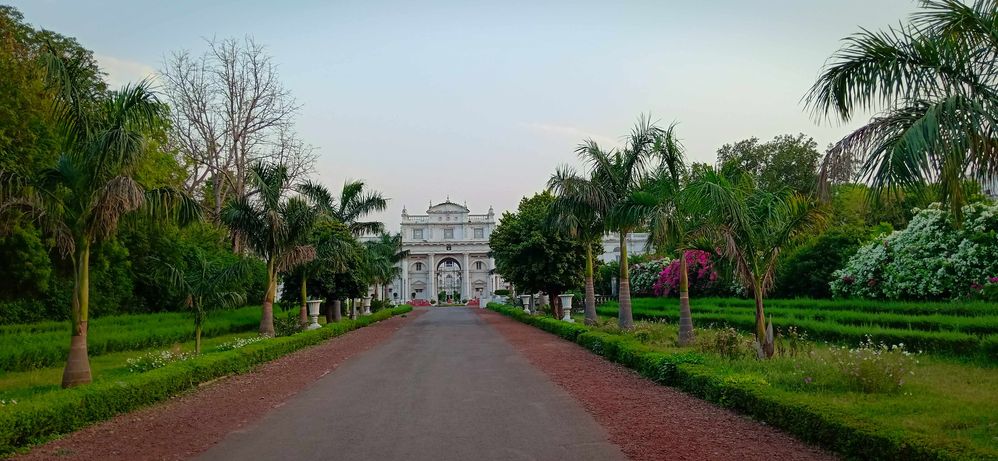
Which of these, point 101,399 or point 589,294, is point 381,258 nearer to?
point 589,294

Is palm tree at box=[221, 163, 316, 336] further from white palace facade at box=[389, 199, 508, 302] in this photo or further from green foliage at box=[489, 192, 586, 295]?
white palace facade at box=[389, 199, 508, 302]

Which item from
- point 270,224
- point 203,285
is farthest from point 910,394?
point 270,224

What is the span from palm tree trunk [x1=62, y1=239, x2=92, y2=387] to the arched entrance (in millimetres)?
79951

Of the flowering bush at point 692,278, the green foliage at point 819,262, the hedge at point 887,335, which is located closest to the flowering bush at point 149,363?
the hedge at point 887,335

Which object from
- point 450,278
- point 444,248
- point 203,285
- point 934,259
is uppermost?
point 444,248

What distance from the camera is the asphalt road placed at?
19.6ft

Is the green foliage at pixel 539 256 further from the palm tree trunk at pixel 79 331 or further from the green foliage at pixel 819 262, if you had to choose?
the palm tree trunk at pixel 79 331

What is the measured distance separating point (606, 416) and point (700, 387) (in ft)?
5.82

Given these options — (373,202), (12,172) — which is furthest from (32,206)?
(373,202)

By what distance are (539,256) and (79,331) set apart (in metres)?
19.5

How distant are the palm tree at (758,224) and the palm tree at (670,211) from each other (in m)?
1.09

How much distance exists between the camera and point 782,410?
6531 mm

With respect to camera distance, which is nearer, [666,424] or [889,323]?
[666,424]

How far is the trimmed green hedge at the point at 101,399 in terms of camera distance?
21.0 ft
